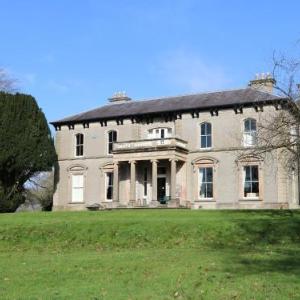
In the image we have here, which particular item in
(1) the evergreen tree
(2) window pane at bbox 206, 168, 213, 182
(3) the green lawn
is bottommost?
(3) the green lawn

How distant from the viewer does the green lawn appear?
9516 mm

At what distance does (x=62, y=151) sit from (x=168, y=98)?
10.0 meters

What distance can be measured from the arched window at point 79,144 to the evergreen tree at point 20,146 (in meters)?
2.13

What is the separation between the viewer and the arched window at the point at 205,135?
4062 cm

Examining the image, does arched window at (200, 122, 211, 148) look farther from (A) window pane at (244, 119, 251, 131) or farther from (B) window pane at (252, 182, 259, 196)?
(B) window pane at (252, 182, 259, 196)

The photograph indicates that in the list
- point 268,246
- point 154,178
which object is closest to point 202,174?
point 154,178

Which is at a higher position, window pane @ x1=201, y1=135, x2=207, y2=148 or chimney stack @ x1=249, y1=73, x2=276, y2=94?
chimney stack @ x1=249, y1=73, x2=276, y2=94

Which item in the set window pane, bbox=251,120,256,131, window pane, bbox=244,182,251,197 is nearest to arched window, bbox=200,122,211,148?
window pane, bbox=251,120,256,131

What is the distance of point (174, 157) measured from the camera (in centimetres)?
3891

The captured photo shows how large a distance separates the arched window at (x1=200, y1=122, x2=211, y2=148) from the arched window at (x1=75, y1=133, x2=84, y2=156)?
10639mm

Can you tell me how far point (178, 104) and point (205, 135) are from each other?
3582mm

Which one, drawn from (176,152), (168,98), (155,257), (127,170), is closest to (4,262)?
(155,257)

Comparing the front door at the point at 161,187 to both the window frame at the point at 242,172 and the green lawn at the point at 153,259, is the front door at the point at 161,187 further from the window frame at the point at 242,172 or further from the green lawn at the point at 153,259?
the green lawn at the point at 153,259

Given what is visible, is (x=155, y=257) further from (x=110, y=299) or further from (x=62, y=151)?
(x=62, y=151)
